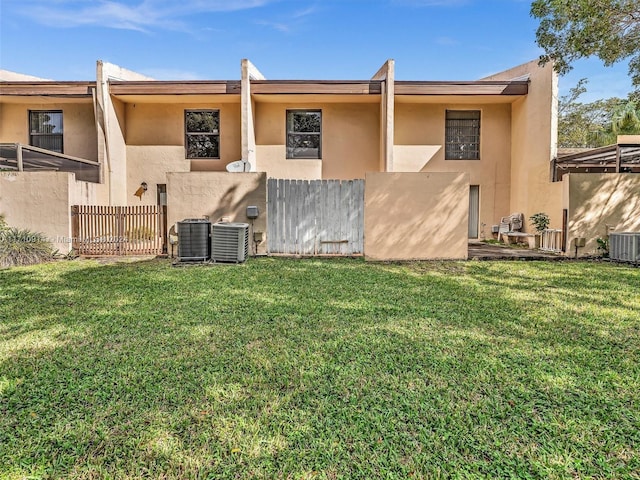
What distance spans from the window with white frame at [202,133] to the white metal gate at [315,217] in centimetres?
525

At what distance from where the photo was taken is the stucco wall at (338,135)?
521 inches

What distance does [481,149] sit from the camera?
44.3 ft

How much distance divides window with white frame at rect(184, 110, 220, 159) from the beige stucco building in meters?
0.04

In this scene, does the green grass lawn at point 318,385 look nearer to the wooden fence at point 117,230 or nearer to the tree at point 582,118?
the wooden fence at point 117,230

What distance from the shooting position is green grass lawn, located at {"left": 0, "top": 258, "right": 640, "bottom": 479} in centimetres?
212

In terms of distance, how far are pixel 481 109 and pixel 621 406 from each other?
42.1 feet

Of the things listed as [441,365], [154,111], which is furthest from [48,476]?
[154,111]

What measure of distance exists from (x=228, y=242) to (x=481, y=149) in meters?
9.87

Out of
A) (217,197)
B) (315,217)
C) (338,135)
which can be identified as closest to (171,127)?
(217,197)

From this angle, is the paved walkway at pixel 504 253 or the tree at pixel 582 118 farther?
the tree at pixel 582 118

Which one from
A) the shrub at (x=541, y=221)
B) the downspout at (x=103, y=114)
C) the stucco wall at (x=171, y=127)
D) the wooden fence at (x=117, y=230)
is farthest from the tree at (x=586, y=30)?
the downspout at (x=103, y=114)

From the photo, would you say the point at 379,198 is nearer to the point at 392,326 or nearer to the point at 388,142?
the point at 388,142

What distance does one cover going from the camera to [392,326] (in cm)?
434

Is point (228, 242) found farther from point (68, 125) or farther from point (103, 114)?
point (68, 125)
